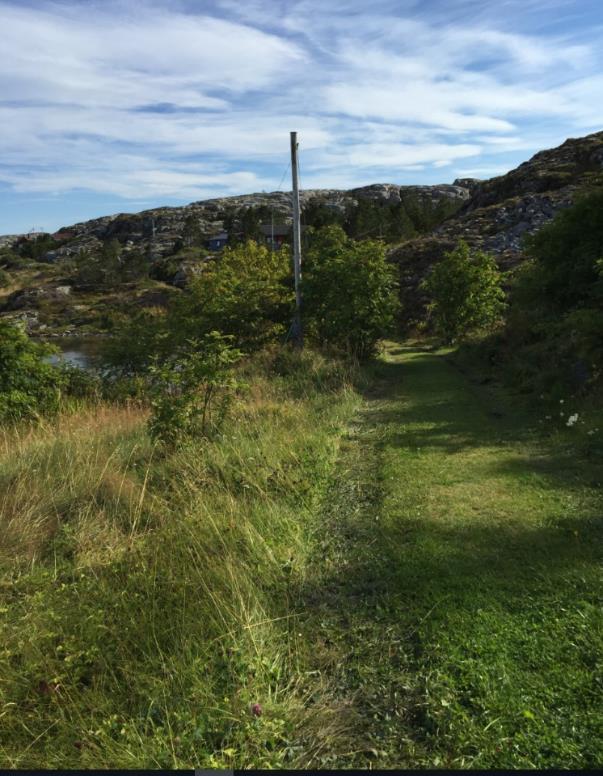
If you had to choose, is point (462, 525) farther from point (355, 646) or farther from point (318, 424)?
point (318, 424)

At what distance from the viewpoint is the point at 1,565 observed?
13.6 feet

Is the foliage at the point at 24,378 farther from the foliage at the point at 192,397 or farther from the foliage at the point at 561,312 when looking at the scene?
the foliage at the point at 561,312

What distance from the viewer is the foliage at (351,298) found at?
15.9 m

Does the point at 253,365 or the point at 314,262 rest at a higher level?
the point at 314,262

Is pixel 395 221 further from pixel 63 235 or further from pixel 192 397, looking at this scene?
pixel 63 235

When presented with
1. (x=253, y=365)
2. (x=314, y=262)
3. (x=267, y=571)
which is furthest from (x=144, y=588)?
(x=314, y=262)

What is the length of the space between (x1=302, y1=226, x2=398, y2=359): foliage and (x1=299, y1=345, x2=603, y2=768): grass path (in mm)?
9723

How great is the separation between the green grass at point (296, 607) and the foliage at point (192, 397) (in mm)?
340

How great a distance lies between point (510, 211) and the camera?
49.8m

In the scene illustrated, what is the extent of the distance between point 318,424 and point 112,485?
344 centimetres

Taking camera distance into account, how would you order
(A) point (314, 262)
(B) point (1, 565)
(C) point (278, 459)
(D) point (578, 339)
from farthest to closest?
(A) point (314, 262) < (D) point (578, 339) < (C) point (278, 459) < (B) point (1, 565)

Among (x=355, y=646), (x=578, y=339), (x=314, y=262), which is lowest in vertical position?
(x=355, y=646)

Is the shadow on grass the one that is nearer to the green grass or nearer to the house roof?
the green grass

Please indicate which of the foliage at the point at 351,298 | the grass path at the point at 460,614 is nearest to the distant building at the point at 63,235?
the foliage at the point at 351,298
